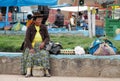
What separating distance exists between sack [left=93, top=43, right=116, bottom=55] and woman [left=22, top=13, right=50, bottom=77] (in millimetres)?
1270

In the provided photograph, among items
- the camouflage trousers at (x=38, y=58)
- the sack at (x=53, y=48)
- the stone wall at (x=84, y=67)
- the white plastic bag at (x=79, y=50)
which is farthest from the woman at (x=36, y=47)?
the white plastic bag at (x=79, y=50)

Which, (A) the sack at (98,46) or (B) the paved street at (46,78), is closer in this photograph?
(B) the paved street at (46,78)

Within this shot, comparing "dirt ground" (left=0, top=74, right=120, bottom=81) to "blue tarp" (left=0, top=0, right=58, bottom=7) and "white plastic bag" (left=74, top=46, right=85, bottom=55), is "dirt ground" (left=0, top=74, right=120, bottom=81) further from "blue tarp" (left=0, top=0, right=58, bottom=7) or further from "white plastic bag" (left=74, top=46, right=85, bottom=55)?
"blue tarp" (left=0, top=0, right=58, bottom=7)

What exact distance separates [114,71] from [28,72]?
212cm

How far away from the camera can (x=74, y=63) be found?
994 cm

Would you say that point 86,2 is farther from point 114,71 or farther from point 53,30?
point 114,71

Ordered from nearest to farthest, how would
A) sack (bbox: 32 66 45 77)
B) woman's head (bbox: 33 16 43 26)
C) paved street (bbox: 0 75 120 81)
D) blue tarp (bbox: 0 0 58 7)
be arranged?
paved street (bbox: 0 75 120 81), sack (bbox: 32 66 45 77), woman's head (bbox: 33 16 43 26), blue tarp (bbox: 0 0 58 7)

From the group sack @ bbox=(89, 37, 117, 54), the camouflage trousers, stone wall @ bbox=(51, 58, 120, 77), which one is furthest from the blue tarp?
the camouflage trousers

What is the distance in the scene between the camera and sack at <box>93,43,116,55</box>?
982 cm

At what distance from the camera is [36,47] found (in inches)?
382

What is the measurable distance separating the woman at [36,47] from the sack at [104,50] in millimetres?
1270

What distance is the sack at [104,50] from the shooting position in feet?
32.2

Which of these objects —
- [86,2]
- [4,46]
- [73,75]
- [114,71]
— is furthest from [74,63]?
[86,2]

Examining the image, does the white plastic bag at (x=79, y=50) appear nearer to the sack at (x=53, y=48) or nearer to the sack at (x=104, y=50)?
the sack at (x=104, y=50)
